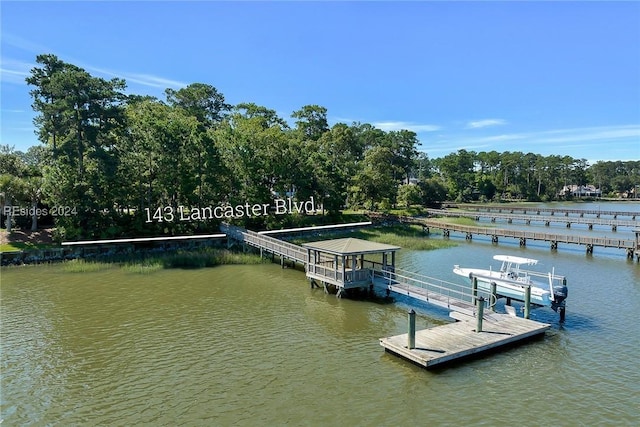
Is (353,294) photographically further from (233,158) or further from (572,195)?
(572,195)

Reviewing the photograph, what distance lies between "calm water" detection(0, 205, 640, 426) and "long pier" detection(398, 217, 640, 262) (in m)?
14.4

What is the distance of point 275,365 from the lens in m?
Result: 13.6

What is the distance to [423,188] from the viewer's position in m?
86.9

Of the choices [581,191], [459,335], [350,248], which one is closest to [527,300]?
[459,335]

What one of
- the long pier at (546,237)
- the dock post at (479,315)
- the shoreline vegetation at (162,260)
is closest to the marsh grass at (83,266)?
the shoreline vegetation at (162,260)

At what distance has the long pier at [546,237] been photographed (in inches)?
1354

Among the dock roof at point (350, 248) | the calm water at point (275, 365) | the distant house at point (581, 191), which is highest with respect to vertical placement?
the distant house at point (581, 191)

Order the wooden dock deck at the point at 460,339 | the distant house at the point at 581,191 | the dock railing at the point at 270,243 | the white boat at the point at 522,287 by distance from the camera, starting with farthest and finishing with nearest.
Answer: the distant house at the point at 581,191 → the dock railing at the point at 270,243 → the white boat at the point at 522,287 → the wooden dock deck at the point at 460,339

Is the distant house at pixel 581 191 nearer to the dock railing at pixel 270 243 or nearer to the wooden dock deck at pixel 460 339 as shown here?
the dock railing at pixel 270 243

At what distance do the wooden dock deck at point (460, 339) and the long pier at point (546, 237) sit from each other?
24547 mm

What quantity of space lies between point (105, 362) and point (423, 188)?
7957cm

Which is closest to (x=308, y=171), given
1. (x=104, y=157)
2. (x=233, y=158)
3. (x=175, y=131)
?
(x=233, y=158)

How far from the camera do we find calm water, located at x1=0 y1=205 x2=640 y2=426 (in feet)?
35.7

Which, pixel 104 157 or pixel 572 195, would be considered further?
pixel 572 195
